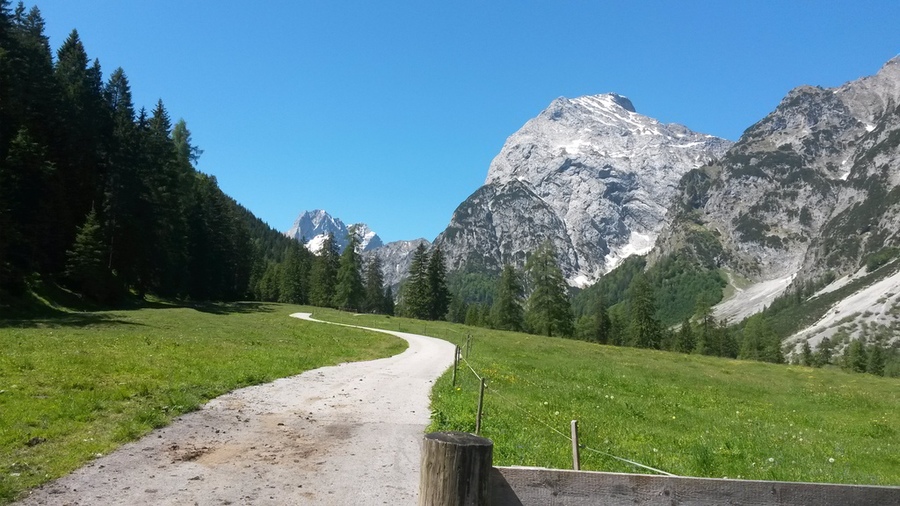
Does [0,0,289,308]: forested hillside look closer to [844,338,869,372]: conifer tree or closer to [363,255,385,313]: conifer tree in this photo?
[363,255,385,313]: conifer tree

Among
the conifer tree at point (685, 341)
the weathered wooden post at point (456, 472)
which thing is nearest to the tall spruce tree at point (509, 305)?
the conifer tree at point (685, 341)

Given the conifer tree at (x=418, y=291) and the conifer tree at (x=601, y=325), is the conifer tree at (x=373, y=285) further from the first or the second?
the conifer tree at (x=601, y=325)

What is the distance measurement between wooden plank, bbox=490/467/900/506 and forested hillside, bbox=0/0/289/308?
50725mm

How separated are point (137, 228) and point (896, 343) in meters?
208

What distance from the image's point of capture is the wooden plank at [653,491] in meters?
4.28

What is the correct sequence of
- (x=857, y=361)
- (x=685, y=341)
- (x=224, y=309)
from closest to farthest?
1. (x=224, y=309)
2. (x=857, y=361)
3. (x=685, y=341)

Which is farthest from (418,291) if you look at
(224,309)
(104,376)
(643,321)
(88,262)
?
(104,376)

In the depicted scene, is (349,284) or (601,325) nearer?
(349,284)

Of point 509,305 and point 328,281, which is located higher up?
point 328,281

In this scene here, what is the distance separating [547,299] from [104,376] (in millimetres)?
83485

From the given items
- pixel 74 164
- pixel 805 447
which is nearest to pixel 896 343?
pixel 805 447

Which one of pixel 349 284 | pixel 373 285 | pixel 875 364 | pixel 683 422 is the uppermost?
pixel 373 285

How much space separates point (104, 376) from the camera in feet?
58.3

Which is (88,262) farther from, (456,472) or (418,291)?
(418,291)
